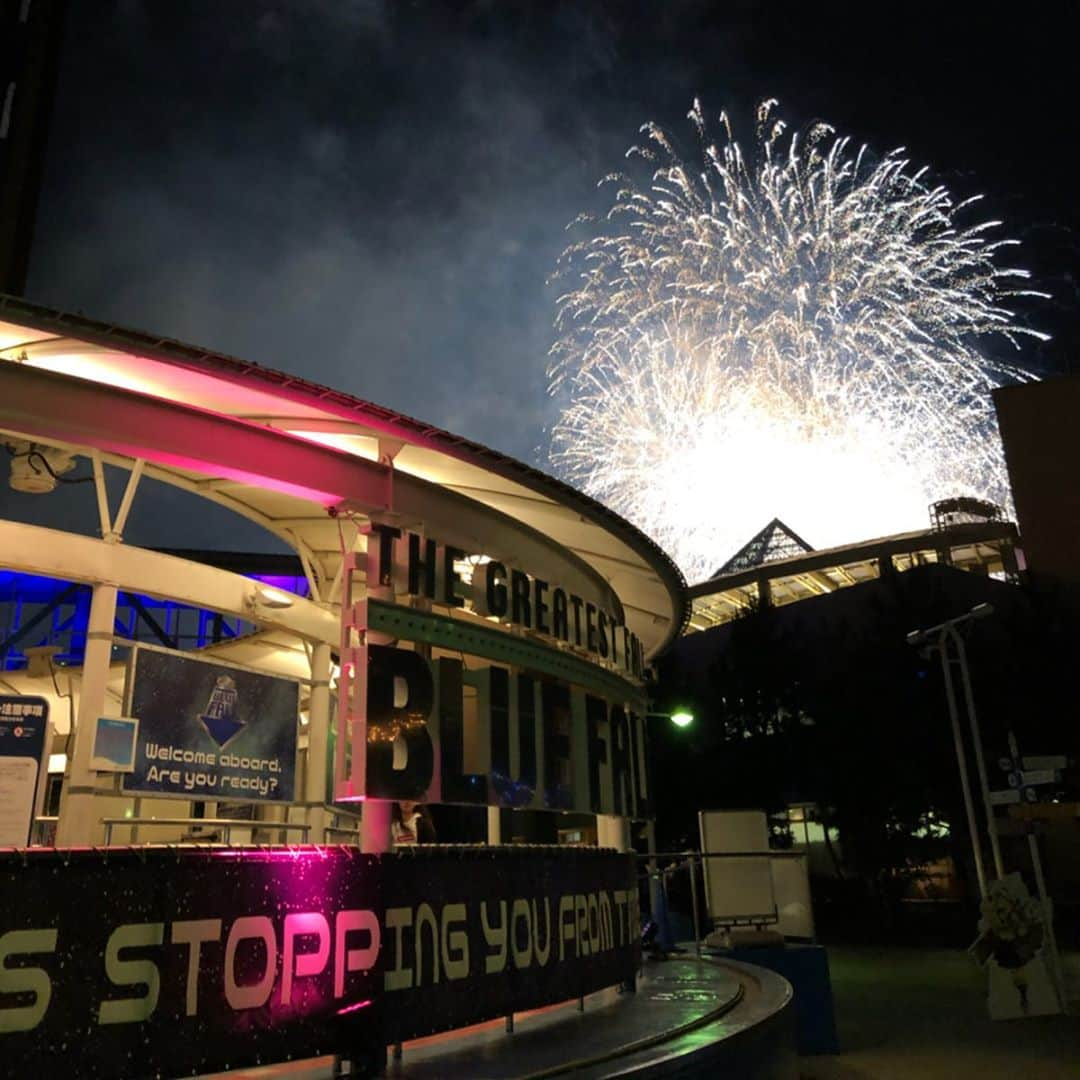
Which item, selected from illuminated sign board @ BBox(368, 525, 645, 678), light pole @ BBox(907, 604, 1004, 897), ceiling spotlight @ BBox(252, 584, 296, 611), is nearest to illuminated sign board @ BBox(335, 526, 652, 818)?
illuminated sign board @ BBox(368, 525, 645, 678)

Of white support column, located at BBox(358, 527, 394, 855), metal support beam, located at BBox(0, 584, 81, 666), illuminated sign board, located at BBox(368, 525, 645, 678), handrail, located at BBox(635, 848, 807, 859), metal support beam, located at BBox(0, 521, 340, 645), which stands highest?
metal support beam, located at BBox(0, 584, 81, 666)

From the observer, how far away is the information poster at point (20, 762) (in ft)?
23.0

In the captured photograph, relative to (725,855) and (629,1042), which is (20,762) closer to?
(629,1042)

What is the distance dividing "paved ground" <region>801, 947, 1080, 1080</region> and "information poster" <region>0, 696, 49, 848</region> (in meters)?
7.72

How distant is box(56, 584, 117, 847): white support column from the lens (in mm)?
8633

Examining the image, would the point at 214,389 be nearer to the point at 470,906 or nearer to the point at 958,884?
the point at 470,906

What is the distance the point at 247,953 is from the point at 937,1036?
33.8ft

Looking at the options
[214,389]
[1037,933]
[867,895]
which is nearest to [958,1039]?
[1037,933]

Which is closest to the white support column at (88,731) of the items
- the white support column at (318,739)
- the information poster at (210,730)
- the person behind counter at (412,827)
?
the information poster at (210,730)

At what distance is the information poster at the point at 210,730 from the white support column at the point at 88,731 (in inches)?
14.4

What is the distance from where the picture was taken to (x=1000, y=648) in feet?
100

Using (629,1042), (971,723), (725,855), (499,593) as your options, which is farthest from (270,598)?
(971,723)

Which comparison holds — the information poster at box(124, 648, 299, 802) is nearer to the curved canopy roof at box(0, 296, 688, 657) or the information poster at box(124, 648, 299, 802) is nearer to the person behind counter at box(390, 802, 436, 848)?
the person behind counter at box(390, 802, 436, 848)

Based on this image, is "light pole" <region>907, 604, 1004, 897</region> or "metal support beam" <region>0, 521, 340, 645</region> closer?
"metal support beam" <region>0, 521, 340, 645</region>
